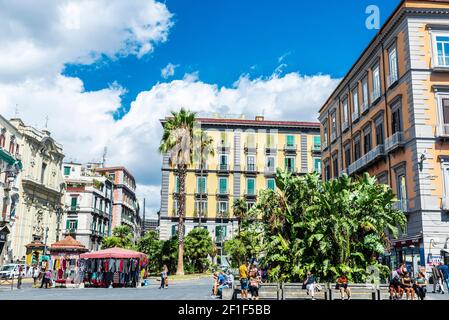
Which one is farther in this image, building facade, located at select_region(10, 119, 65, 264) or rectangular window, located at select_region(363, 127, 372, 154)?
building facade, located at select_region(10, 119, 65, 264)

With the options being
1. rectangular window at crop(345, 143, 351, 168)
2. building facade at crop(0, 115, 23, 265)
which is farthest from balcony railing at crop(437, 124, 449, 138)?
Result: building facade at crop(0, 115, 23, 265)

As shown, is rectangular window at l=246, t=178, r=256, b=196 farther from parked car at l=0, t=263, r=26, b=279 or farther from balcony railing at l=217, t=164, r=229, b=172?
parked car at l=0, t=263, r=26, b=279

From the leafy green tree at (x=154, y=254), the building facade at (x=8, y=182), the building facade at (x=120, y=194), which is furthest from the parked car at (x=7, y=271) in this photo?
the building facade at (x=120, y=194)

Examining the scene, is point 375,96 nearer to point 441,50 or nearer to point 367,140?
point 367,140

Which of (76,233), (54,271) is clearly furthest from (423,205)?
(76,233)

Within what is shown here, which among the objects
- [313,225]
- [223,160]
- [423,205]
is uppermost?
[223,160]

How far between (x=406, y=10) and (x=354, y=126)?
11426 mm

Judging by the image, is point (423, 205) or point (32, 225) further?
point (32, 225)

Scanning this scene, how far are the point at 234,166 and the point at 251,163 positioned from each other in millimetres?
2552

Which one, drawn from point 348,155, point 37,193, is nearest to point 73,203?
point 37,193

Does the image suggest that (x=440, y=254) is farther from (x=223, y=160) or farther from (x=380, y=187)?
(x=223, y=160)

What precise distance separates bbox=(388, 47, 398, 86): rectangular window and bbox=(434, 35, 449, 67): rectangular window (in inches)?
97.0

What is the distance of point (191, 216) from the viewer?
61031mm

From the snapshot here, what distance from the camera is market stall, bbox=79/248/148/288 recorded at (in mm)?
27828
